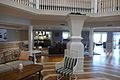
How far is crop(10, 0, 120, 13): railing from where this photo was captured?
7266 mm

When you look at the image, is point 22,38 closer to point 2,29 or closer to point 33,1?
point 2,29

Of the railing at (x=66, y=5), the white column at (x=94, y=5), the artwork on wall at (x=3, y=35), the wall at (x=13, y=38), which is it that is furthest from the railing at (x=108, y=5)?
the artwork on wall at (x=3, y=35)

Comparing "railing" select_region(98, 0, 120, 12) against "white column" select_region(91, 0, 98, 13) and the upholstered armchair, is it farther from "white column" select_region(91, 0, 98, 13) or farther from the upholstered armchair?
the upholstered armchair

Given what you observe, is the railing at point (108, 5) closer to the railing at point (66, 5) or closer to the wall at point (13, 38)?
the railing at point (66, 5)

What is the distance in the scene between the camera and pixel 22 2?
20.4 feet

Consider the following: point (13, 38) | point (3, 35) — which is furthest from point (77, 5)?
point (13, 38)

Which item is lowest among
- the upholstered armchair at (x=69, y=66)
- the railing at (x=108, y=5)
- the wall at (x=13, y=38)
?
the upholstered armchair at (x=69, y=66)

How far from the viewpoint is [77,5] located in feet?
26.1

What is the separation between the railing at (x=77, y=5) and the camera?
286 inches

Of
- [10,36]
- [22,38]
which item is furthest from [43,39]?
[10,36]

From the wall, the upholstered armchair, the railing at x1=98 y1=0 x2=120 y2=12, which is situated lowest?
the upholstered armchair

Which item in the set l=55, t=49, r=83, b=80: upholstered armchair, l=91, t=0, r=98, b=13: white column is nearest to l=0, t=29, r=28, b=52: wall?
l=55, t=49, r=83, b=80: upholstered armchair

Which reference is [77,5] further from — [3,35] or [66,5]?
[3,35]

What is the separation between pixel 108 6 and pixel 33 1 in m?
3.62
